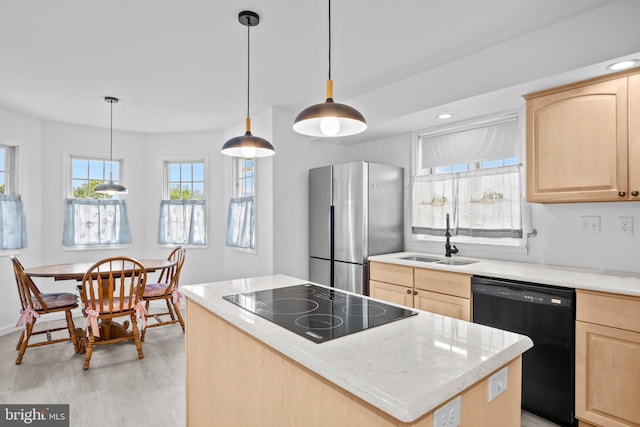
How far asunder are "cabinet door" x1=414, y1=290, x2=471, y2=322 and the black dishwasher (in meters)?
0.19

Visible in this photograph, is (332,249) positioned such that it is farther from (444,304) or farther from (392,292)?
(444,304)

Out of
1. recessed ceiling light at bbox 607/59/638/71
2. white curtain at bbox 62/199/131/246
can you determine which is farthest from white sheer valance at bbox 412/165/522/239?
white curtain at bbox 62/199/131/246

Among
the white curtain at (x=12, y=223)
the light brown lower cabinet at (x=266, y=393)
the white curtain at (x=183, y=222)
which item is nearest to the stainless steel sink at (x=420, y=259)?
the light brown lower cabinet at (x=266, y=393)

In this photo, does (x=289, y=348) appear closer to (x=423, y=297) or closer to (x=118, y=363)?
(x=423, y=297)

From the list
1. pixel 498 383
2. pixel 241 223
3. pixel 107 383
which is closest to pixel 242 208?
pixel 241 223

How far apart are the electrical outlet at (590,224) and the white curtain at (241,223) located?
3101mm

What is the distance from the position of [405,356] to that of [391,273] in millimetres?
2097

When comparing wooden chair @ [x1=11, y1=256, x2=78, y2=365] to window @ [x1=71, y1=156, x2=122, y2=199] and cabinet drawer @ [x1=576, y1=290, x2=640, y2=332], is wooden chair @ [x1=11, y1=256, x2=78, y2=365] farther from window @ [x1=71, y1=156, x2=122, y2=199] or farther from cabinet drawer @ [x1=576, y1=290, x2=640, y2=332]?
cabinet drawer @ [x1=576, y1=290, x2=640, y2=332]

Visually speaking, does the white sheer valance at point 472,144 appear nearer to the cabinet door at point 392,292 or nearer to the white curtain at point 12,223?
the cabinet door at point 392,292

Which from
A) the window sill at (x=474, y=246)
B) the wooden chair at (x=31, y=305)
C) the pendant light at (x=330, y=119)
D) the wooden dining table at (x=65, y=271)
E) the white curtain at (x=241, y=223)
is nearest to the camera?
the pendant light at (x=330, y=119)

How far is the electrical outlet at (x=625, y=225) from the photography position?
236 centimetres

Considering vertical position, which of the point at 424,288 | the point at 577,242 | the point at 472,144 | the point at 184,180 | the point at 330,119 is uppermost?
the point at 472,144

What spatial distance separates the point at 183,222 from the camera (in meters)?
5.17

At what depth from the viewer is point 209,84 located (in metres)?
3.32
